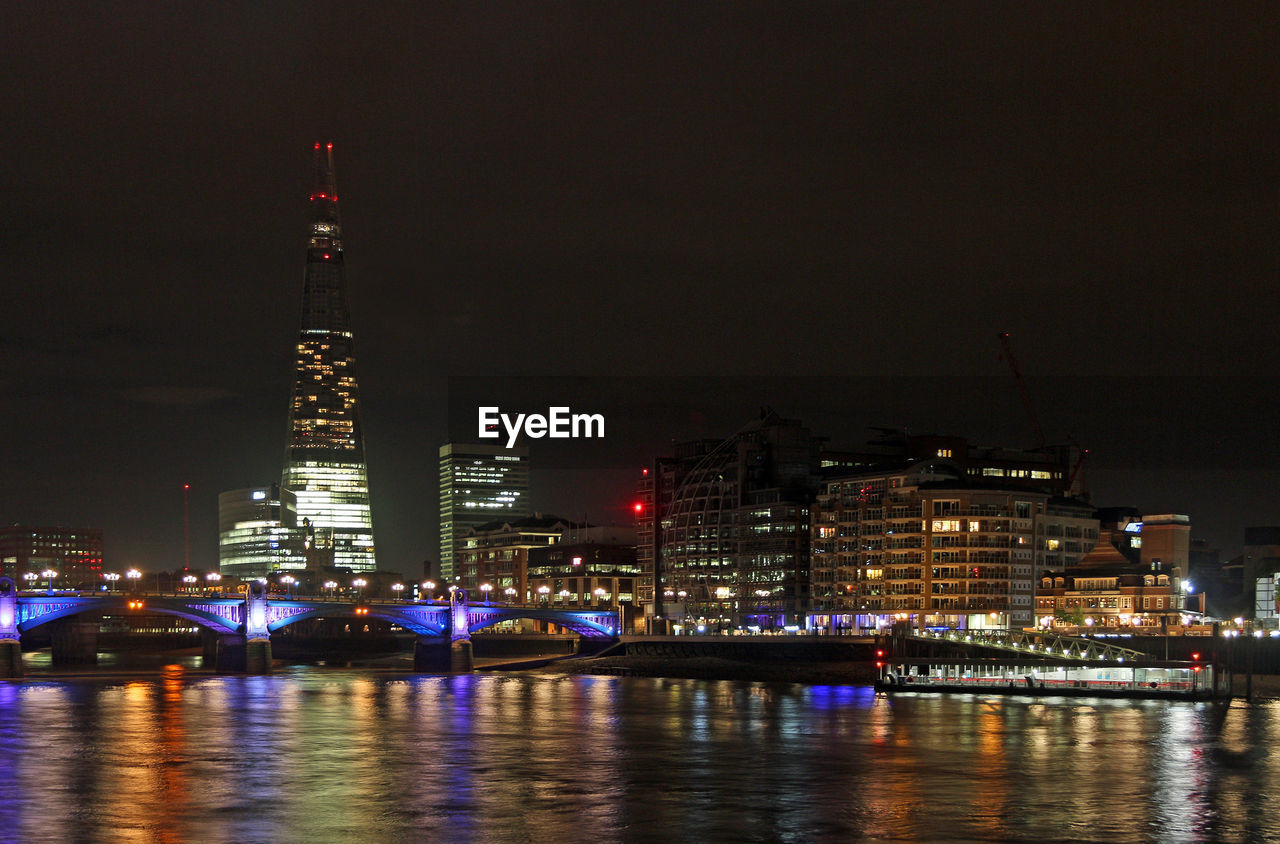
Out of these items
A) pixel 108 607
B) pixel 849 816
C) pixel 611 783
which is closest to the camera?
pixel 849 816

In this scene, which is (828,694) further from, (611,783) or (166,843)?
(166,843)

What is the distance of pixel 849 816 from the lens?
6397cm

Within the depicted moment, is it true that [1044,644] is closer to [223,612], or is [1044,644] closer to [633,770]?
[223,612]

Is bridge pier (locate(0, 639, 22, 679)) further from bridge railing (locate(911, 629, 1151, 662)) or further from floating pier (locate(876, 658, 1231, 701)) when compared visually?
bridge railing (locate(911, 629, 1151, 662))

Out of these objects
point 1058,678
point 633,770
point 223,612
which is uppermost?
point 223,612

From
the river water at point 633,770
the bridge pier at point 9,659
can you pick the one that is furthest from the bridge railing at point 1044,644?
the bridge pier at point 9,659

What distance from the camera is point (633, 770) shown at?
80.1 meters

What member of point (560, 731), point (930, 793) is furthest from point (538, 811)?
point (560, 731)

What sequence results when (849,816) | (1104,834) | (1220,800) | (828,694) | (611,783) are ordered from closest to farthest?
(1104,834) < (849,816) < (1220,800) < (611,783) < (828,694)

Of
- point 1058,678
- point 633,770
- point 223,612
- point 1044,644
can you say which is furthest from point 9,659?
point 633,770

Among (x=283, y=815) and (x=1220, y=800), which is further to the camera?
(x=1220, y=800)

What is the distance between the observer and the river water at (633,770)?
61.0 m

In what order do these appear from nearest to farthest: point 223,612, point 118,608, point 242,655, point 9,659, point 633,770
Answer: point 633,770
point 9,659
point 118,608
point 223,612
point 242,655

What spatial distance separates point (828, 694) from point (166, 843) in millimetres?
95265
